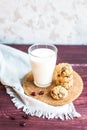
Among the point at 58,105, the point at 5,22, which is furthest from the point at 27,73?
the point at 5,22

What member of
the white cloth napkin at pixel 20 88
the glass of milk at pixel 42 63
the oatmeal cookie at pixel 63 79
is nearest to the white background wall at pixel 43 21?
the white cloth napkin at pixel 20 88

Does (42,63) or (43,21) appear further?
(43,21)

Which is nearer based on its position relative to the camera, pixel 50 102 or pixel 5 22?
pixel 50 102

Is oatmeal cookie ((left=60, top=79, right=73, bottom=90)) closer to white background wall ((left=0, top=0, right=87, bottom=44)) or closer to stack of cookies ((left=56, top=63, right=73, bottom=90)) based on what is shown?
stack of cookies ((left=56, top=63, right=73, bottom=90))

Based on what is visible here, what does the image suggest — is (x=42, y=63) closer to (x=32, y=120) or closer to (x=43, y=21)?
(x=32, y=120)

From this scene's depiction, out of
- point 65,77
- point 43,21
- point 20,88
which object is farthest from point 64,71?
point 43,21

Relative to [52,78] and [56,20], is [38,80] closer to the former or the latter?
[52,78]

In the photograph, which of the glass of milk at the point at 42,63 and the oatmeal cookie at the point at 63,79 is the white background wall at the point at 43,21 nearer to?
the glass of milk at the point at 42,63
